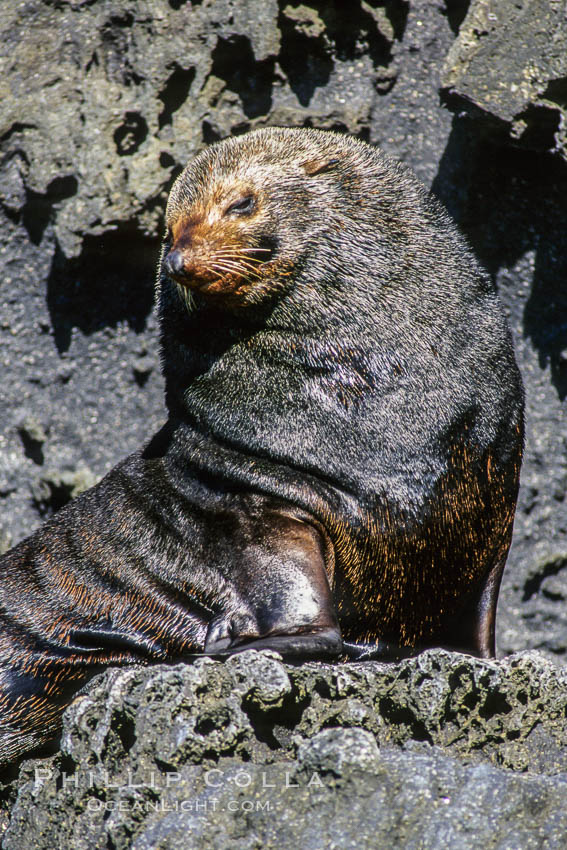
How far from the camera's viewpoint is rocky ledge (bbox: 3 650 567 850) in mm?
2596

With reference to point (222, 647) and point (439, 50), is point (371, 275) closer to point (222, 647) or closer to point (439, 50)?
point (222, 647)

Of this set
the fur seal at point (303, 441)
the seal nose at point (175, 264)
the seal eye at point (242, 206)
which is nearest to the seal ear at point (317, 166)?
the fur seal at point (303, 441)

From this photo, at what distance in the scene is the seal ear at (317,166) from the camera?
4.15 metres

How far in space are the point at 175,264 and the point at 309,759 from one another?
1830 mm

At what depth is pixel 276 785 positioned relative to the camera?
2699mm

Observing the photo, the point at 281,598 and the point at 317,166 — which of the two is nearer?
the point at 281,598

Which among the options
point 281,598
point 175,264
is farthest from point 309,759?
point 175,264

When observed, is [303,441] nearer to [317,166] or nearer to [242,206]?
[242,206]

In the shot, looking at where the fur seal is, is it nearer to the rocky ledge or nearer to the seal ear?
the seal ear

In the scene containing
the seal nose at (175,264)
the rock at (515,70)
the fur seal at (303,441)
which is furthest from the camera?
the rock at (515,70)

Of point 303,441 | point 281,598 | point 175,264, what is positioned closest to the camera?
point 281,598

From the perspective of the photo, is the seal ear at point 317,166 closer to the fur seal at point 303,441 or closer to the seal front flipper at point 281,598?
the fur seal at point 303,441

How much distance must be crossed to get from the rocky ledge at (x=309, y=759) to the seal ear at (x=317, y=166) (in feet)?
6.40

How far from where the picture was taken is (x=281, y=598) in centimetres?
362
